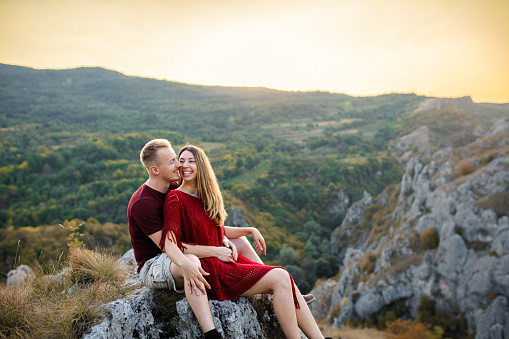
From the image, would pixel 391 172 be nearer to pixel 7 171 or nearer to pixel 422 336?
pixel 422 336

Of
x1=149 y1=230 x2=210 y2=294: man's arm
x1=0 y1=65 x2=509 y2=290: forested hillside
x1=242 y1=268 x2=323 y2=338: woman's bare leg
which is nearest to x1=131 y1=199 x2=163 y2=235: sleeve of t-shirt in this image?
x1=149 y1=230 x2=210 y2=294: man's arm

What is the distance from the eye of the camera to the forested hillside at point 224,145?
39281mm

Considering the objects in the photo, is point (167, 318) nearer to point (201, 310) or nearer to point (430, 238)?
point (201, 310)

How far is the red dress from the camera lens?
307 centimetres

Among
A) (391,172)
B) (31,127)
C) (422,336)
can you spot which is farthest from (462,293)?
(31,127)

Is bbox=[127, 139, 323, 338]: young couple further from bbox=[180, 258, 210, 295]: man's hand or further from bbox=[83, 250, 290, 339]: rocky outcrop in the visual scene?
bbox=[83, 250, 290, 339]: rocky outcrop

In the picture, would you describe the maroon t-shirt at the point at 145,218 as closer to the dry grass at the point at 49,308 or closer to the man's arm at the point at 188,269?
the man's arm at the point at 188,269

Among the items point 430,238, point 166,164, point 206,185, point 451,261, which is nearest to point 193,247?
point 206,185

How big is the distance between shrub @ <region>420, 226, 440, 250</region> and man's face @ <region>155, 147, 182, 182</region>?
16975 millimetres

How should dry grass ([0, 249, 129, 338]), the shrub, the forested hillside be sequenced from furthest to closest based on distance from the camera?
the forested hillside
the shrub
dry grass ([0, 249, 129, 338])

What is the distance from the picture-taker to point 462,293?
13.3 meters

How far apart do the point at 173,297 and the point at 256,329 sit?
3.41 ft

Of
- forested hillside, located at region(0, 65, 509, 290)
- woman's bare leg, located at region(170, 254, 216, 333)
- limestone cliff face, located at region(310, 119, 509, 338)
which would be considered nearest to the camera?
woman's bare leg, located at region(170, 254, 216, 333)

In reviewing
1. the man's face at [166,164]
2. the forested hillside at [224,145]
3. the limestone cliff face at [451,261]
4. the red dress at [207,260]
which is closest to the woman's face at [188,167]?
the man's face at [166,164]
